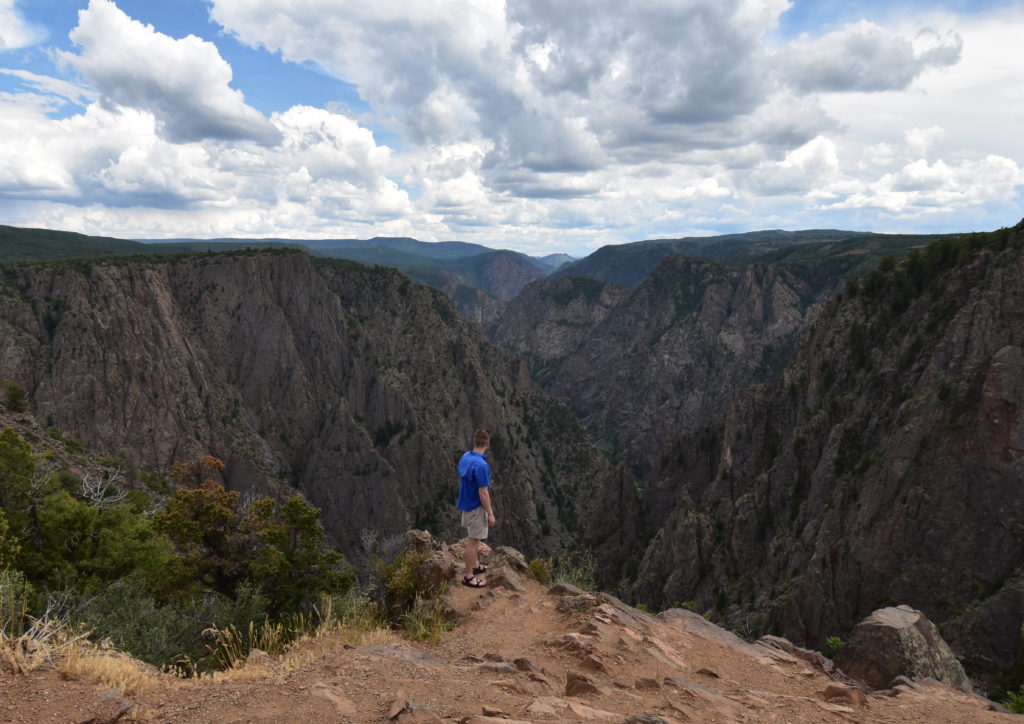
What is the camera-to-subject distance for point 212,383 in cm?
8469

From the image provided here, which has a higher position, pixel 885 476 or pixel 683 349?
pixel 885 476

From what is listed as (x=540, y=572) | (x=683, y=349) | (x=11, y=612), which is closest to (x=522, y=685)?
(x=540, y=572)

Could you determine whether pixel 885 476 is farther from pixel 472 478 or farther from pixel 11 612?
pixel 11 612

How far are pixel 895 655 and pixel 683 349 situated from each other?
509ft

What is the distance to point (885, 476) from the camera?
36.9 meters

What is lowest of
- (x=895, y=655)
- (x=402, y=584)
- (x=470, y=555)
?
(x=895, y=655)

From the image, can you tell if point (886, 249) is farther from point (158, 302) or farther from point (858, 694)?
point (858, 694)

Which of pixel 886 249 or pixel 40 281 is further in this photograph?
pixel 886 249

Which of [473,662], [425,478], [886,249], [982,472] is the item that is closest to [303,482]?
[425,478]

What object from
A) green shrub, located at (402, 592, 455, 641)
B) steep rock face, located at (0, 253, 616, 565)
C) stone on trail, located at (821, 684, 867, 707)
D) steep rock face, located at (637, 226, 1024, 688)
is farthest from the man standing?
steep rock face, located at (0, 253, 616, 565)

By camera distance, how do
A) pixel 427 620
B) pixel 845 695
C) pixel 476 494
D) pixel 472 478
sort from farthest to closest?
pixel 476 494 < pixel 472 478 < pixel 427 620 < pixel 845 695

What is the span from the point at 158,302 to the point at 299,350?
2173 cm

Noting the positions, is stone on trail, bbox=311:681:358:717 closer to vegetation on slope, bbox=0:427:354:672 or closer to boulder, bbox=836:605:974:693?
boulder, bbox=836:605:974:693

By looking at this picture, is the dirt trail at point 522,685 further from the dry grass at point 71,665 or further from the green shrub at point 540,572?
the green shrub at point 540,572
